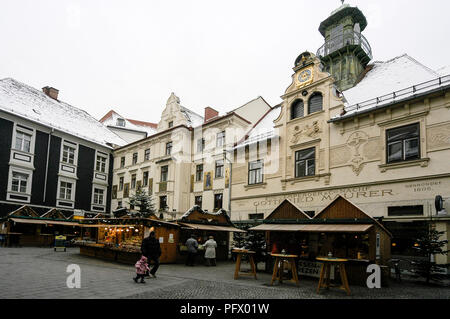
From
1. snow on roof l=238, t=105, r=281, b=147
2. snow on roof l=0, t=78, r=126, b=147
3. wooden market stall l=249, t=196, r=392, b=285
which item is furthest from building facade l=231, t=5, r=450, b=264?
snow on roof l=0, t=78, r=126, b=147

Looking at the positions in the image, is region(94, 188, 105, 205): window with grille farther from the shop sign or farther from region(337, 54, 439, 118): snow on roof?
the shop sign

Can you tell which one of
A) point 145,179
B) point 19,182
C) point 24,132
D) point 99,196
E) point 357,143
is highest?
point 24,132

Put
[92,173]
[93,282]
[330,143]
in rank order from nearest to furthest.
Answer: [93,282] < [330,143] < [92,173]

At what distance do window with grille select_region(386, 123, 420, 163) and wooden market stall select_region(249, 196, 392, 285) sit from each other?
5.20 meters

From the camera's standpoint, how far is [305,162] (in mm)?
Answer: 21625

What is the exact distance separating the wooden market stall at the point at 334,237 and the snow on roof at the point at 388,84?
7.78 meters

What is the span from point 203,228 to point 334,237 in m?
7.88

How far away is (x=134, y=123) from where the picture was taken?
62.4m

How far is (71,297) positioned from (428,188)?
15.6 metres

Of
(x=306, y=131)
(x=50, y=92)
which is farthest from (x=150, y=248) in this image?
(x=50, y=92)

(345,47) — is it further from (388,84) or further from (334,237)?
(334,237)

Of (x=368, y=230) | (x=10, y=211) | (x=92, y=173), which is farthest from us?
(x=92, y=173)

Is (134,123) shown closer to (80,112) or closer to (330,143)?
(80,112)
